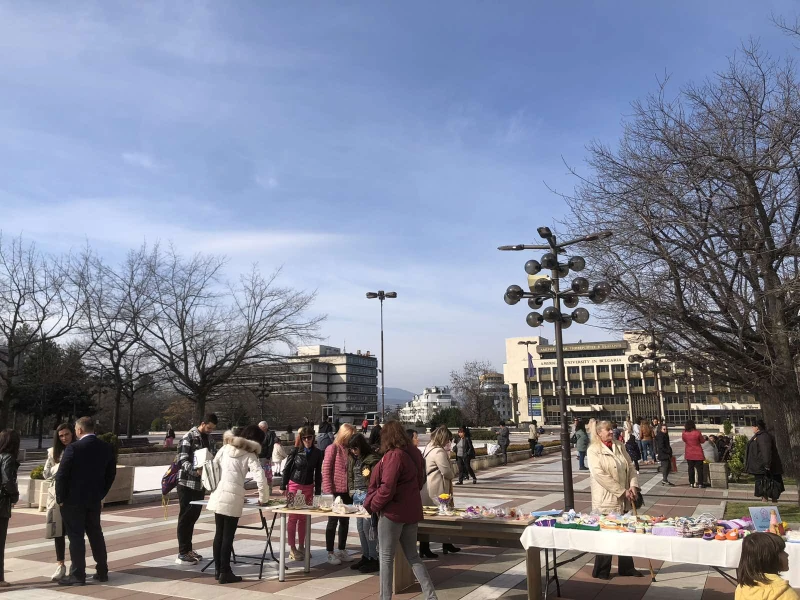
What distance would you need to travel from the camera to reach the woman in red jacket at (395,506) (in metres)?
5.63

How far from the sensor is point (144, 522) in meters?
11.2

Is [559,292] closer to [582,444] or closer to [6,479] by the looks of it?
[6,479]

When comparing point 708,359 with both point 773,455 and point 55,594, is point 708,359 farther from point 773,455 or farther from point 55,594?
point 55,594

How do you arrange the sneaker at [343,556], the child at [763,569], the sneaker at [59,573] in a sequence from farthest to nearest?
1. the sneaker at [343,556]
2. the sneaker at [59,573]
3. the child at [763,569]

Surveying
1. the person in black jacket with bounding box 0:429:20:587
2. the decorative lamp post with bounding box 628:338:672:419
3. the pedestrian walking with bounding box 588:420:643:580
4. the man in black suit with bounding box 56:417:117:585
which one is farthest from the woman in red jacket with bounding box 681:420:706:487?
the person in black jacket with bounding box 0:429:20:587

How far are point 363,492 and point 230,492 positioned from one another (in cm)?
162

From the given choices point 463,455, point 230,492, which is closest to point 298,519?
point 230,492

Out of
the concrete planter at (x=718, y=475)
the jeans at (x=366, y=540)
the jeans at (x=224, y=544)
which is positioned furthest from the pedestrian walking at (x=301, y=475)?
the concrete planter at (x=718, y=475)

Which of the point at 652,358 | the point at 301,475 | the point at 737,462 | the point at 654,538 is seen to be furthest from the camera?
the point at 652,358

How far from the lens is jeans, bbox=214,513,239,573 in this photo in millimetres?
6863

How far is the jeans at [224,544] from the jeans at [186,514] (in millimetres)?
887

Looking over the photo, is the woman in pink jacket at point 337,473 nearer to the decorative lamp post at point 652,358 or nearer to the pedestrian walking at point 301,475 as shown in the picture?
the pedestrian walking at point 301,475

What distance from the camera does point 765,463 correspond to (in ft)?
41.5

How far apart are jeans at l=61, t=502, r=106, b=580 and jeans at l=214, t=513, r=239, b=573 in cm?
134
